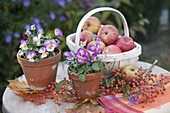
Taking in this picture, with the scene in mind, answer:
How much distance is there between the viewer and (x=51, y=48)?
158 cm

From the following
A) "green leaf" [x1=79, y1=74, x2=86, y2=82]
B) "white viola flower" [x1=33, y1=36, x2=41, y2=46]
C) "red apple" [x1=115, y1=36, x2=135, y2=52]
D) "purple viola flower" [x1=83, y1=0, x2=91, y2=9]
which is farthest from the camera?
"purple viola flower" [x1=83, y1=0, x2=91, y2=9]

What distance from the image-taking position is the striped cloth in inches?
57.7

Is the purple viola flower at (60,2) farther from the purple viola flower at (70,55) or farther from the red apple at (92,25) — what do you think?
the purple viola flower at (70,55)

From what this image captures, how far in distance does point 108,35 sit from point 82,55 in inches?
11.5

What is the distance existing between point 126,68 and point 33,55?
0.46m

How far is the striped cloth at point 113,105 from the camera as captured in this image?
147 cm

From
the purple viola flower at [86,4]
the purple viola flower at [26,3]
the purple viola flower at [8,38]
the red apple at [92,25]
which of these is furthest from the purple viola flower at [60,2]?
the red apple at [92,25]

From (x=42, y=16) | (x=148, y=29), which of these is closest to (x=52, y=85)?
(x=42, y=16)

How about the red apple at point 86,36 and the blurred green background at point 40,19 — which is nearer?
the red apple at point 86,36

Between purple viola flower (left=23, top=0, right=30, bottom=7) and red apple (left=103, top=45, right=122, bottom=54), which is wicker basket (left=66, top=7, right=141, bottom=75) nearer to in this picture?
red apple (left=103, top=45, right=122, bottom=54)

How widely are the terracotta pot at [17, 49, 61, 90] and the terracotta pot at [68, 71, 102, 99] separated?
15 cm

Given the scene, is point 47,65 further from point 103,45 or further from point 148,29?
point 148,29

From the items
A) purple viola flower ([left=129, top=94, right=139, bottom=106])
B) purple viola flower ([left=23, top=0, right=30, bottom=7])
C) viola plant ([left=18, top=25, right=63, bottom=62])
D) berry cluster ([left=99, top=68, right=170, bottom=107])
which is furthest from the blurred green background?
purple viola flower ([left=129, top=94, right=139, bottom=106])

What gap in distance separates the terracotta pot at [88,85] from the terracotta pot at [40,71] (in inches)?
5.9
